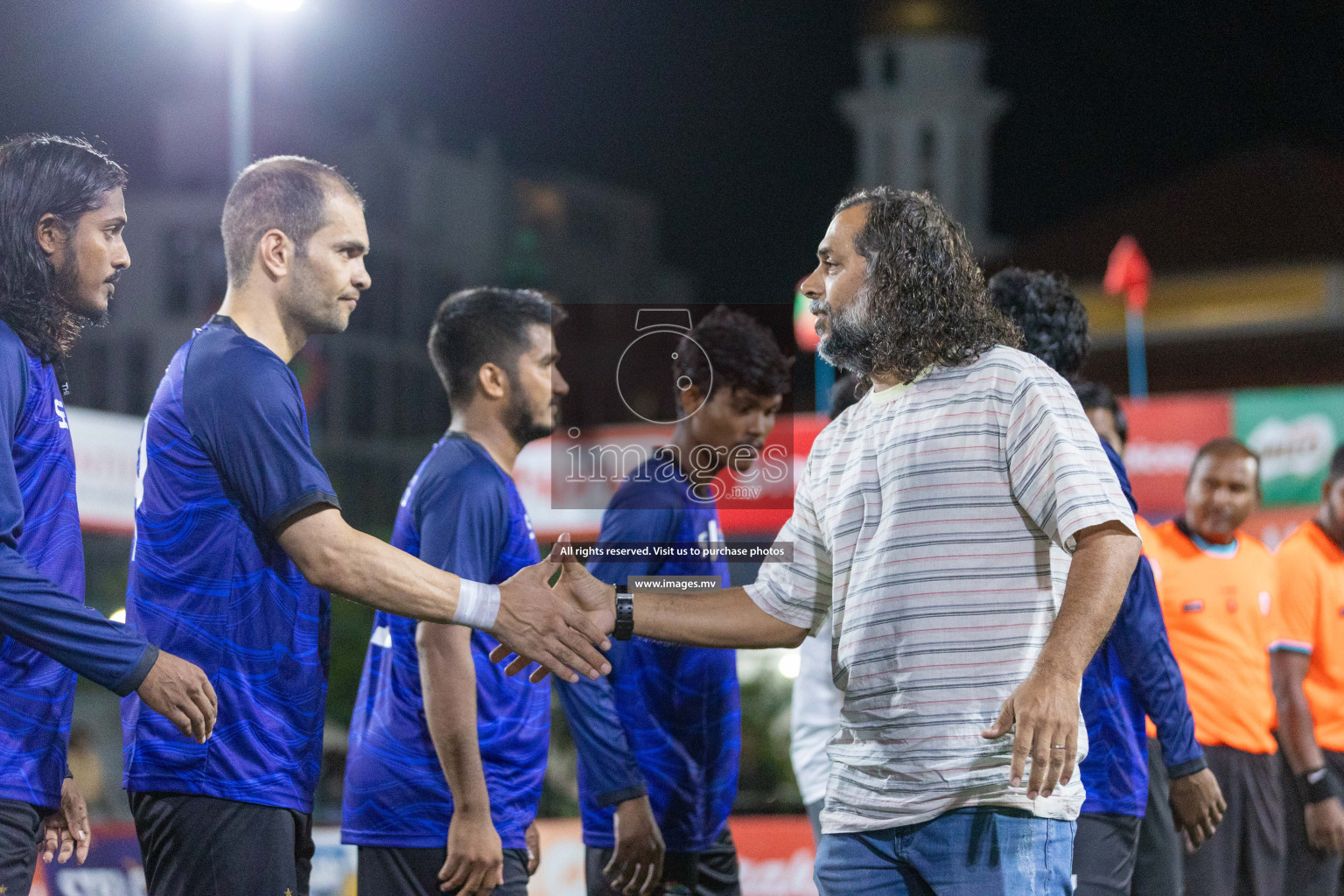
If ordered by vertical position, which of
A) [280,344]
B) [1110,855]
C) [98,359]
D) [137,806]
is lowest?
[1110,855]

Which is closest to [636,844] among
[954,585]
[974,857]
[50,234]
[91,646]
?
[974,857]

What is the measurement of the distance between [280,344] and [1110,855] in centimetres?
251

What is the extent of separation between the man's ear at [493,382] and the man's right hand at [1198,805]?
216 cm

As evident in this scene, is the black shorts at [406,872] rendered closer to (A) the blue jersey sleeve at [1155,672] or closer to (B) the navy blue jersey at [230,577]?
(B) the navy blue jersey at [230,577]

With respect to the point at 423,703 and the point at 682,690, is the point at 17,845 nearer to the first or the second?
the point at 423,703

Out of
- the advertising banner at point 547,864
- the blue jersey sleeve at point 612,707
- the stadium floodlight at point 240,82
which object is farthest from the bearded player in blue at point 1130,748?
the stadium floodlight at point 240,82

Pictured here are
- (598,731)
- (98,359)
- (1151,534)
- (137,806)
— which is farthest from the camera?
(98,359)

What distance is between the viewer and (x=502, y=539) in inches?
140

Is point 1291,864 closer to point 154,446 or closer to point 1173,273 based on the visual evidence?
point 154,446

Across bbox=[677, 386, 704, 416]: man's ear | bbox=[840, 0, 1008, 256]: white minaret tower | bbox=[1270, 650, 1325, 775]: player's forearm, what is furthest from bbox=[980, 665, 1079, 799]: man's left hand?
bbox=[840, 0, 1008, 256]: white minaret tower

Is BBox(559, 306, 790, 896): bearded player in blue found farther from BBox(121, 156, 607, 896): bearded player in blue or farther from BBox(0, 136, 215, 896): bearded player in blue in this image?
BBox(0, 136, 215, 896): bearded player in blue

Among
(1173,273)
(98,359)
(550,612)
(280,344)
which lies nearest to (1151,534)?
(550,612)

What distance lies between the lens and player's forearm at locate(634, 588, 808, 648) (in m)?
3.09

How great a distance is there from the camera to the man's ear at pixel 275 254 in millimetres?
2990
